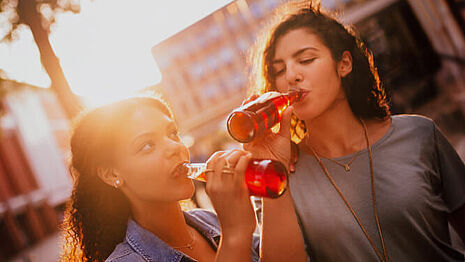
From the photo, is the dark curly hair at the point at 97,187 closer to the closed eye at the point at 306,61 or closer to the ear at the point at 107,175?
the ear at the point at 107,175

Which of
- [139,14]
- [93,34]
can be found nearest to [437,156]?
[139,14]

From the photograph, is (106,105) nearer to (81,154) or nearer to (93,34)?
(81,154)

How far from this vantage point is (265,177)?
1.13 metres

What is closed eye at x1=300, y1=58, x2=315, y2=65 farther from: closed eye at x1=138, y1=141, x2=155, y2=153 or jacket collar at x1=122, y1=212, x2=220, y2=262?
jacket collar at x1=122, y1=212, x2=220, y2=262

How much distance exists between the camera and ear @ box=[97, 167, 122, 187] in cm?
148

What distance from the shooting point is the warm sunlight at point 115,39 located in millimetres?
1873

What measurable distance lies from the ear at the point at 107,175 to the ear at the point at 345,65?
1.28 meters

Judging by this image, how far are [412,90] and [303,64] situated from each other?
9.35 m

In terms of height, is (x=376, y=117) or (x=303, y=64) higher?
(x=303, y=64)

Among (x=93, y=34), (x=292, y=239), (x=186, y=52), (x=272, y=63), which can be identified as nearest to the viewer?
(x=292, y=239)

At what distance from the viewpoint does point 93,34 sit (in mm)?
2098

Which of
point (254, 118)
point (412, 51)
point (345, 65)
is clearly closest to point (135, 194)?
point (254, 118)

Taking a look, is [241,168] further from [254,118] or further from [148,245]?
[148,245]

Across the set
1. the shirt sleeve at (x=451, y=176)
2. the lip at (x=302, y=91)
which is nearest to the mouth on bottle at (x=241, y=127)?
the lip at (x=302, y=91)
